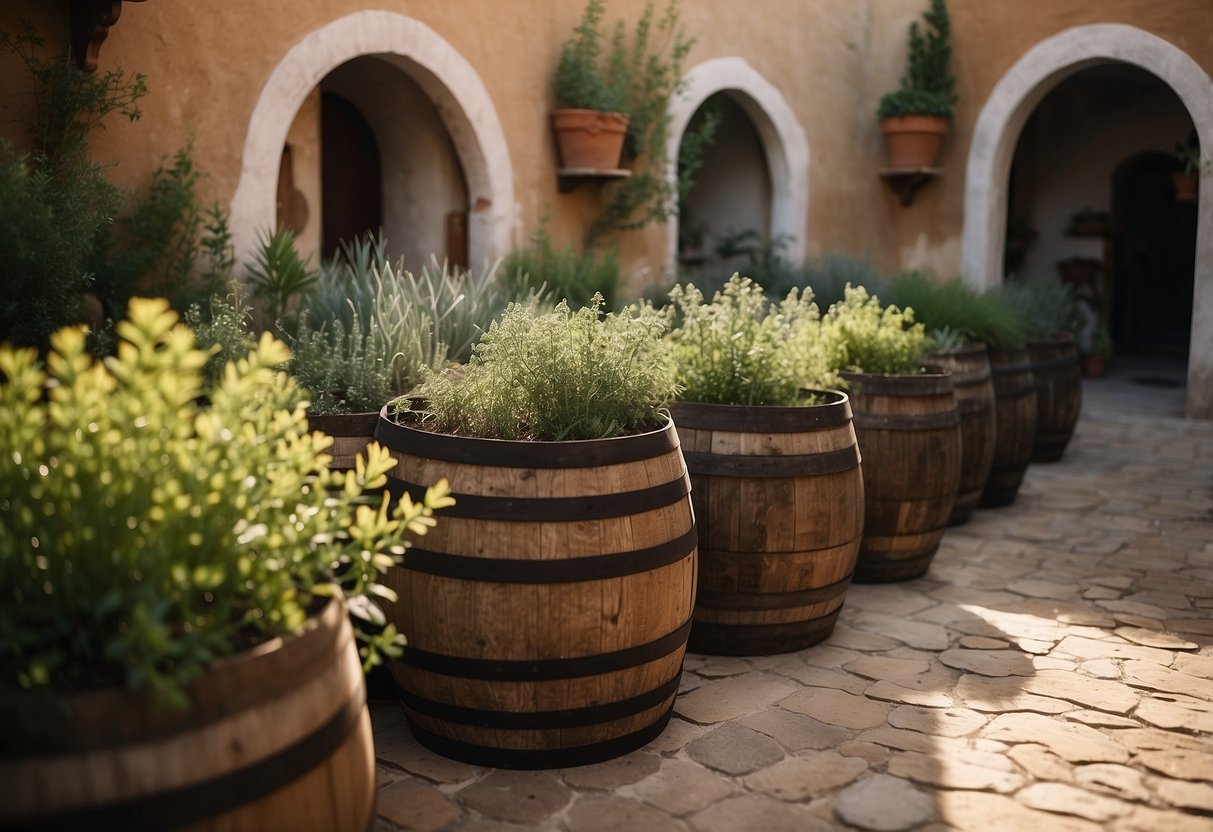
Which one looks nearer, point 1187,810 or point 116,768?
point 116,768

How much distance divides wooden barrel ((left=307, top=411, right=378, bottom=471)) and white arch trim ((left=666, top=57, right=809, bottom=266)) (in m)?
5.37

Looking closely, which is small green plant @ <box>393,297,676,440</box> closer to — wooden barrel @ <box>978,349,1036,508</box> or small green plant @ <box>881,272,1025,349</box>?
small green plant @ <box>881,272,1025,349</box>

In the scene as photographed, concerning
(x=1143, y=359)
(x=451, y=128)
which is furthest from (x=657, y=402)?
(x=1143, y=359)

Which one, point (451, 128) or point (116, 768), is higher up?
point (451, 128)

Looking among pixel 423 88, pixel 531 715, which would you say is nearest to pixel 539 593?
pixel 531 715

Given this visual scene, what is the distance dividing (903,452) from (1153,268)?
11.2m

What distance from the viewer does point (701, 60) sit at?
8242mm

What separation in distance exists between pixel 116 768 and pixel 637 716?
1.54 m

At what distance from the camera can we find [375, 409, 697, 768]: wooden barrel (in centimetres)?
255

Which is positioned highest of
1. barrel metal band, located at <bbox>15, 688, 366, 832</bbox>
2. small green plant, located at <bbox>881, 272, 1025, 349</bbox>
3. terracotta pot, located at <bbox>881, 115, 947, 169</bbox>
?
terracotta pot, located at <bbox>881, 115, 947, 169</bbox>

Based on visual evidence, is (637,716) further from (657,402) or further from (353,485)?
(353,485)

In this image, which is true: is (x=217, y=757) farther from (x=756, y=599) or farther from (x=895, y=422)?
(x=895, y=422)

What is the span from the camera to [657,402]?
313cm

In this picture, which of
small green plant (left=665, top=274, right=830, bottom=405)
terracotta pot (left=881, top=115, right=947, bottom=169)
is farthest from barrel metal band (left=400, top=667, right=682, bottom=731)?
terracotta pot (left=881, top=115, right=947, bottom=169)
